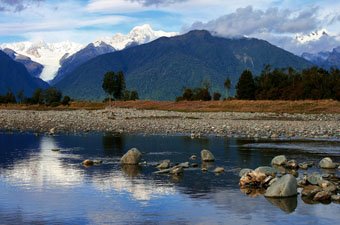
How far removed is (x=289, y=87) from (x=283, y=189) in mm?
125687

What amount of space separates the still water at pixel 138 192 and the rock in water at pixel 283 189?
45 centimetres

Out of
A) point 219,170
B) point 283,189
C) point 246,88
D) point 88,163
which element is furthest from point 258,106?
point 283,189

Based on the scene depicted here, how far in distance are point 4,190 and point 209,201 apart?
32.7 feet

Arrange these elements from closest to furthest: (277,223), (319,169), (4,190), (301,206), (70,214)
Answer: (277,223)
(70,214)
(301,206)
(4,190)
(319,169)

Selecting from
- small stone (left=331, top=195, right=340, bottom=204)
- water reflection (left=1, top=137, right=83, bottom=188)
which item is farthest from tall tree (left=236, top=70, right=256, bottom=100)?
small stone (left=331, top=195, right=340, bottom=204)

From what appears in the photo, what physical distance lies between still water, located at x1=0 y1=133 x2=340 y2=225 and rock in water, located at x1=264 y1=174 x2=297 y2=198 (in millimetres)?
452

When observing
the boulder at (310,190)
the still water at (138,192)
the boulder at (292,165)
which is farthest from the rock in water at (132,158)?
the boulder at (310,190)

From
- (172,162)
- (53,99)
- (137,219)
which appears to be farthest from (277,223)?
(53,99)

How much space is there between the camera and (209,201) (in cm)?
2270

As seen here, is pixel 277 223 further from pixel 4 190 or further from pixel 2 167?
pixel 2 167

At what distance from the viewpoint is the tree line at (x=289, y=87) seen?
13662 centimetres

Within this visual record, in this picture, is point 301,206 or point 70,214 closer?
point 70,214

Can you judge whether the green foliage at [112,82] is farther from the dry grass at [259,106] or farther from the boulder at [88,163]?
the boulder at [88,163]

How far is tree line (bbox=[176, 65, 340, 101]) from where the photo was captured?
5379 inches
